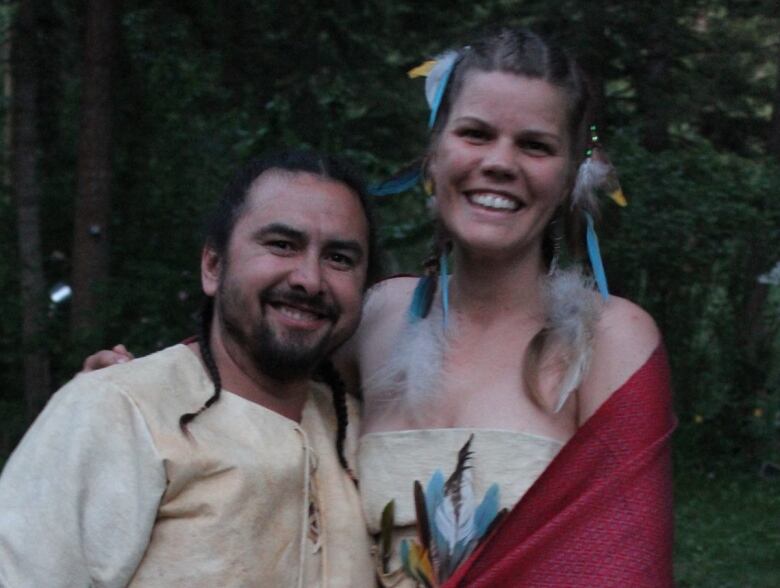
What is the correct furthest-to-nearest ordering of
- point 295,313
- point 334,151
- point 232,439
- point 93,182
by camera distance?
point 93,182 → point 334,151 → point 295,313 → point 232,439

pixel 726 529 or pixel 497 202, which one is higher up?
pixel 497 202

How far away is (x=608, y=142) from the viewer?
25.9 ft

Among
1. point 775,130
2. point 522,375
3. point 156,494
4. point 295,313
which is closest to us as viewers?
point 156,494

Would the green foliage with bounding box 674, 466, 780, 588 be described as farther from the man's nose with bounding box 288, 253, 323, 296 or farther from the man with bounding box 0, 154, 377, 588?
the man's nose with bounding box 288, 253, 323, 296

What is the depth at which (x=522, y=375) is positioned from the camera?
269 centimetres

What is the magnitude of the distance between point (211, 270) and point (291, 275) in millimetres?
248

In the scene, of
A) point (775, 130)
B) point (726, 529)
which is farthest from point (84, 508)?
point (775, 130)

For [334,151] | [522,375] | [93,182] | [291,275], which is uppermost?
[291,275]

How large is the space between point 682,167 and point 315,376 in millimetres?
5657

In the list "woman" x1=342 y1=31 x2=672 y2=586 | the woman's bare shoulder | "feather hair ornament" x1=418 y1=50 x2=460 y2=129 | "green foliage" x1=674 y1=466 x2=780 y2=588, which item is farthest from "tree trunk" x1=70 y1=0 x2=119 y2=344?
the woman's bare shoulder

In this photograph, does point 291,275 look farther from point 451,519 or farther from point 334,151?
point 334,151

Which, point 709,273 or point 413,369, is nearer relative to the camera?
point 413,369

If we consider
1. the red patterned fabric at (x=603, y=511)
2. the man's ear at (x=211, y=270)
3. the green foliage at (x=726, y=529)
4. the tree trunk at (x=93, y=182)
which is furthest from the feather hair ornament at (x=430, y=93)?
the tree trunk at (x=93, y=182)

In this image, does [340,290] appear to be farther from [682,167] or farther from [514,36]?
[682,167]
